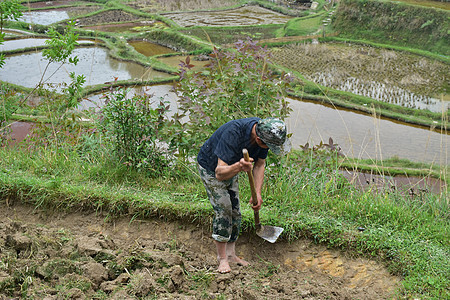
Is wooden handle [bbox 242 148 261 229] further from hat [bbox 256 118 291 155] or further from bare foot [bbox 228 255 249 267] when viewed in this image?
bare foot [bbox 228 255 249 267]

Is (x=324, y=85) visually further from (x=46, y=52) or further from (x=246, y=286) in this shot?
(x=246, y=286)

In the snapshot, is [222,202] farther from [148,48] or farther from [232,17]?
[232,17]

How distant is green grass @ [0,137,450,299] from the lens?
134 inches

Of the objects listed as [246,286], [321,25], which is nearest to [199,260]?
[246,286]

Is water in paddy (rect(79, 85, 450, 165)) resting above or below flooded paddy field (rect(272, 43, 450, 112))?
below

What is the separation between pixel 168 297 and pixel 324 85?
31.3 ft

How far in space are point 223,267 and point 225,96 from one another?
173 cm

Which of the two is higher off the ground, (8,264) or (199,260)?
(8,264)

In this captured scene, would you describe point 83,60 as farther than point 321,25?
No

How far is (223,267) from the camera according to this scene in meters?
3.25

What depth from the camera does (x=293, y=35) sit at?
52.9 feet

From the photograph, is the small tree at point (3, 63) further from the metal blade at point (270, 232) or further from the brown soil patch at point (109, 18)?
the brown soil patch at point (109, 18)

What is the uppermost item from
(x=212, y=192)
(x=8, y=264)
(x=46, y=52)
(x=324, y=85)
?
(x=46, y=52)

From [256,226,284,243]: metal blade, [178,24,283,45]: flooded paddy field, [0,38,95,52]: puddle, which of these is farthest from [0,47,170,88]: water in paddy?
[256,226,284,243]: metal blade
